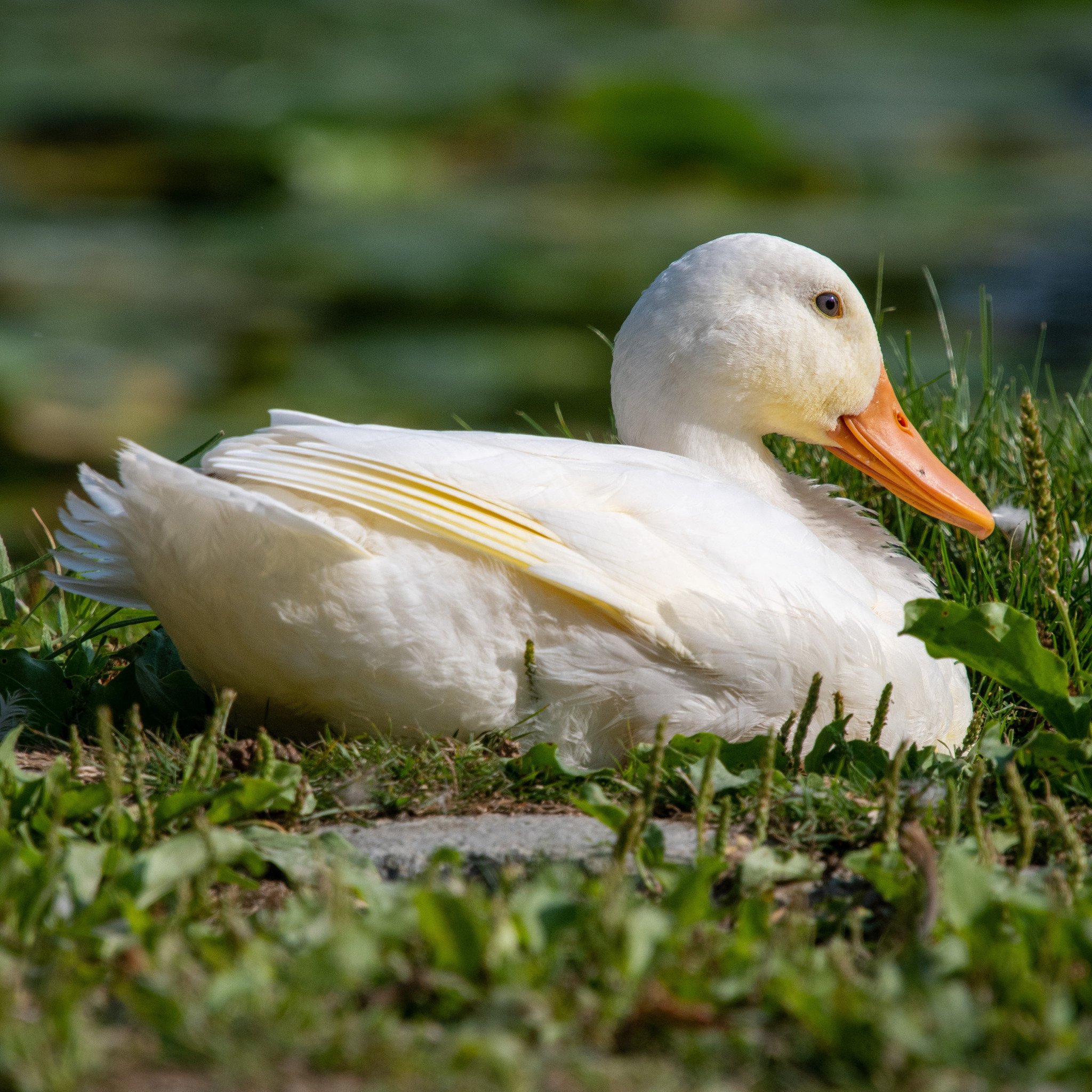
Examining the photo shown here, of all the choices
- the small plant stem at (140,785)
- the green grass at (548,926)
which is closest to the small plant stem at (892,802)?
the green grass at (548,926)

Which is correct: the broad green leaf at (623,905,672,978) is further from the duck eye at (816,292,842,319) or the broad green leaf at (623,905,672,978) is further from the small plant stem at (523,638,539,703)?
the duck eye at (816,292,842,319)

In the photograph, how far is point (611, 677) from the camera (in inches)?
95.2

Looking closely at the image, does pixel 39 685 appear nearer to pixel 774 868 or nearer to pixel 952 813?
pixel 774 868

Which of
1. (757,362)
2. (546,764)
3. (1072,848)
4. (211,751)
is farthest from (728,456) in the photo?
(211,751)

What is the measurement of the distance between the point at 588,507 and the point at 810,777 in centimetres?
64

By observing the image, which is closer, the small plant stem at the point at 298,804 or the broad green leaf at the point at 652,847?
the broad green leaf at the point at 652,847

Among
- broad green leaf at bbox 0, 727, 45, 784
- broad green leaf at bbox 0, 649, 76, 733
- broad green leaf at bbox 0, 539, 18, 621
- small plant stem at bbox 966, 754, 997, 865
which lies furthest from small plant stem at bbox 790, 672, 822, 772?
broad green leaf at bbox 0, 539, 18, 621

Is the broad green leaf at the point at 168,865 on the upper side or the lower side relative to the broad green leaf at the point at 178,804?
upper

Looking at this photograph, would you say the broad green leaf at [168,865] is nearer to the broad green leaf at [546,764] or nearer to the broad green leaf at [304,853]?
the broad green leaf at [304,853]

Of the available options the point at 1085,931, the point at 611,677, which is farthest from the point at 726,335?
the point at 1085,931

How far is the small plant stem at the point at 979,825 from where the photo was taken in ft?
6.12

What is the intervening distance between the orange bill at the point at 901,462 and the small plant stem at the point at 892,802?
4.39 feet

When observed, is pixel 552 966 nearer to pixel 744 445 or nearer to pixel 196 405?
pixel 744 445

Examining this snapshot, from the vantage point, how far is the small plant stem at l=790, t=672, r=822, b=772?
2234mm
